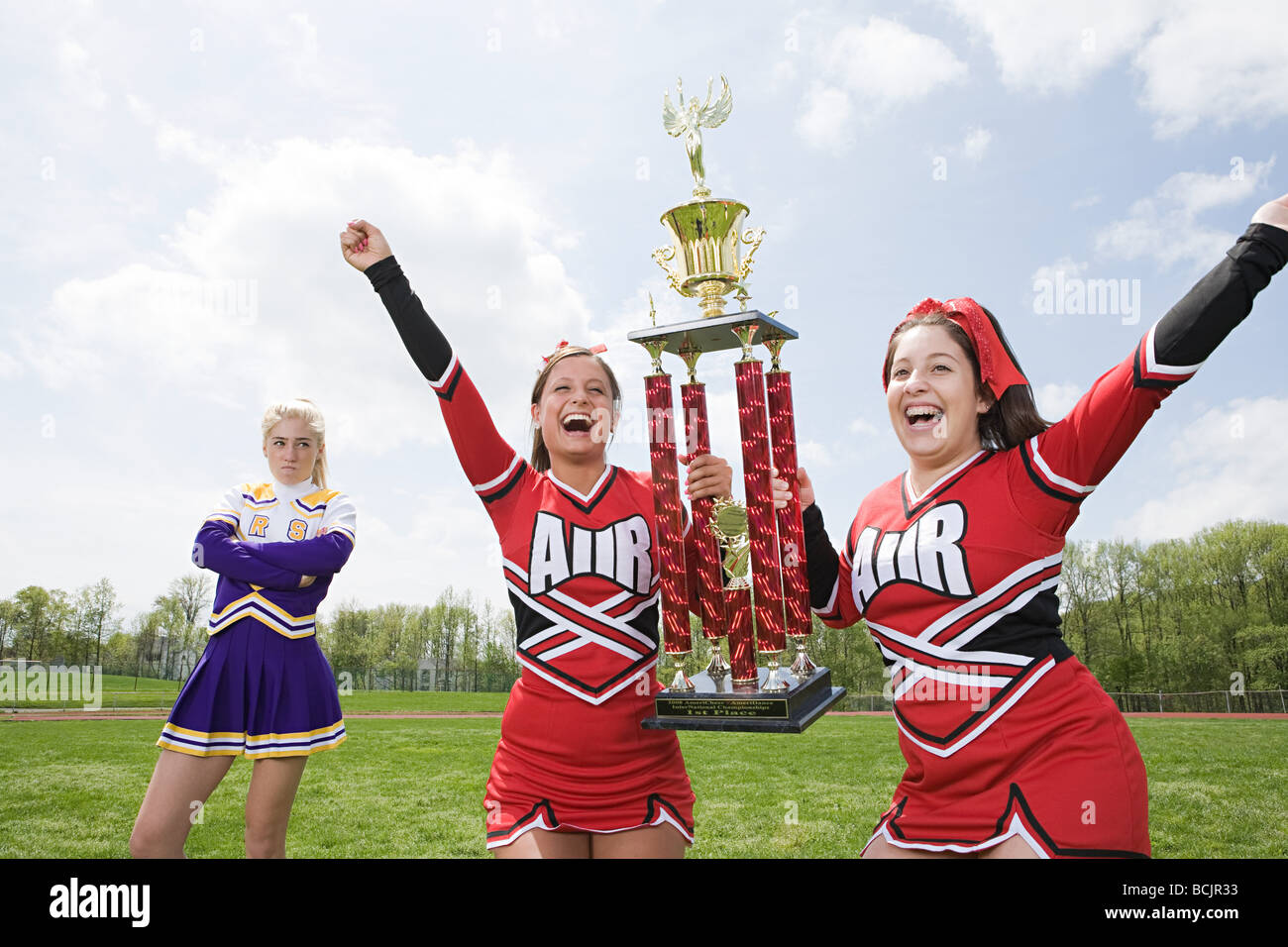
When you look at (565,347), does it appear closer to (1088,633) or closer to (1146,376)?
(1146,376)

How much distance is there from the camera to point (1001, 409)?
2.50 m

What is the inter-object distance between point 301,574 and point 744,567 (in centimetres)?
200

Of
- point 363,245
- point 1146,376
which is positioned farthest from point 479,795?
point 1146,376

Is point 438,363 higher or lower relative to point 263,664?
higher

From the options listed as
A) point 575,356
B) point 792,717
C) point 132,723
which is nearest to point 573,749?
point 792,717

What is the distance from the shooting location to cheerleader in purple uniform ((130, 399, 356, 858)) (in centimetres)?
316

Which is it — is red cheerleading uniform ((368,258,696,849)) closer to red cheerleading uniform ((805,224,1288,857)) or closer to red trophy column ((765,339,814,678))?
red trophy column ((765,339,814,678))

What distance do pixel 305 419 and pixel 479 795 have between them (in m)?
6.94

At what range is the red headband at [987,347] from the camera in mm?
2475

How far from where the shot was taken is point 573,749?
2.65 metres

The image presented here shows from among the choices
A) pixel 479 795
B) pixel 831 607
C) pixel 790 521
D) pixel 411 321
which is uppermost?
pixel 411 321

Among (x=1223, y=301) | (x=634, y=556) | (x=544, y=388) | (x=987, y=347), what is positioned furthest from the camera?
(x=544, y=388)
